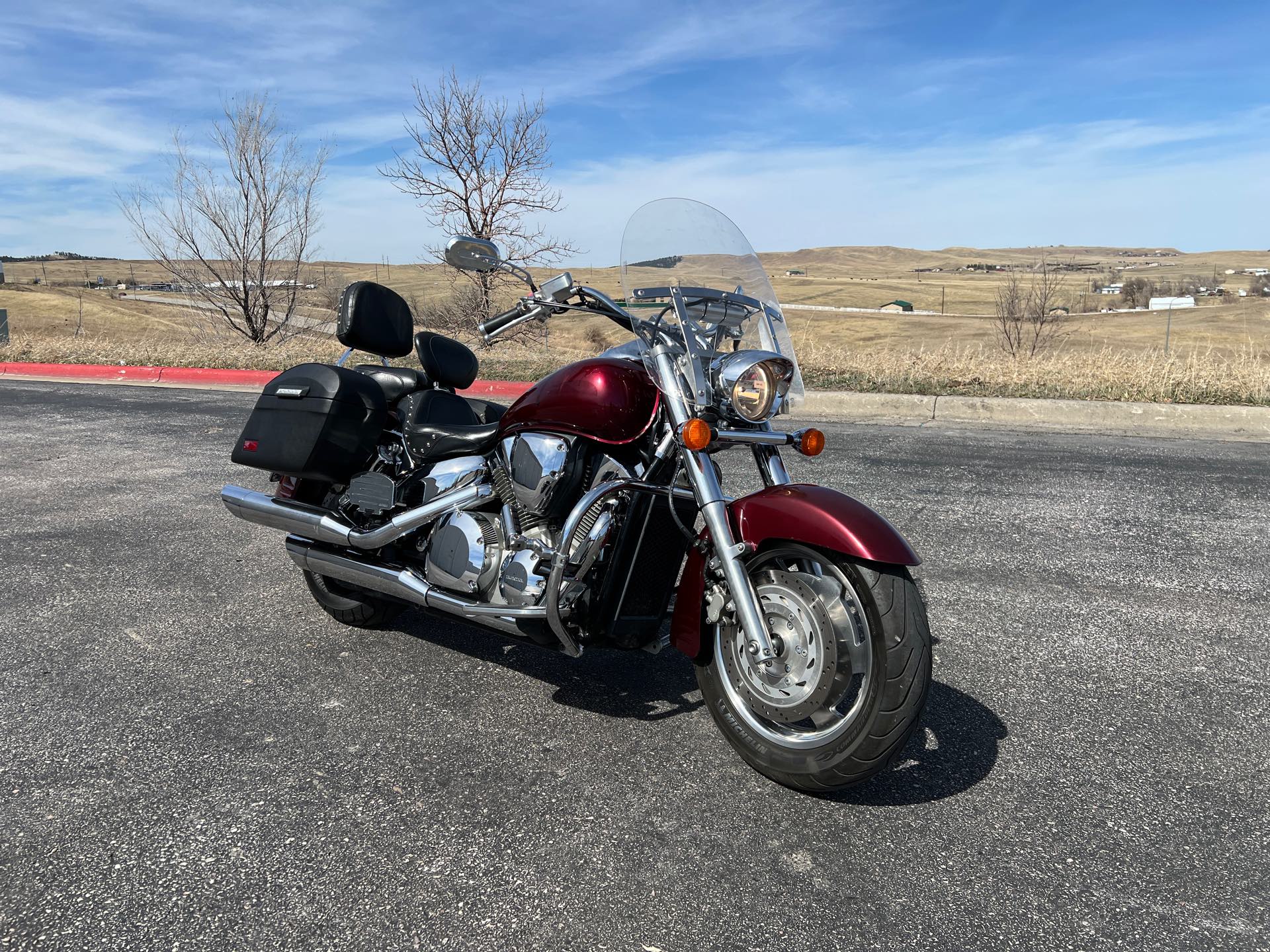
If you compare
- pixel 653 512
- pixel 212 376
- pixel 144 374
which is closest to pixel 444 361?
pixel 653 512

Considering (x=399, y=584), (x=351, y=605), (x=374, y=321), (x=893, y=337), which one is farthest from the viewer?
(x=893, y=337)

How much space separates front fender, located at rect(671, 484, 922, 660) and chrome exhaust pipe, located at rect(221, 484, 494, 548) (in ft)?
2.98

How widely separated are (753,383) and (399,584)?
1.60m

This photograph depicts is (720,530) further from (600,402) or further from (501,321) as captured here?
(501,321)

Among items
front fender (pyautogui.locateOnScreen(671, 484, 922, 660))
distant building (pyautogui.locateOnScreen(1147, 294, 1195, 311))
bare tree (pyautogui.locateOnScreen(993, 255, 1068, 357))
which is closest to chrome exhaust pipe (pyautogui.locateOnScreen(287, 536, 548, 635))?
front fender (pyautogui.locateOnScreen(671, 484, 922, 660))

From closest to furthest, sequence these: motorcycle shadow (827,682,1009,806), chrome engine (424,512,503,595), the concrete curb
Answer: motorcycle shadow (827,682,1009,806)
chrome engine (424,512,503,595)
the concrete curb

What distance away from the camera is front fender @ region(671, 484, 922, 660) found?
109 inches

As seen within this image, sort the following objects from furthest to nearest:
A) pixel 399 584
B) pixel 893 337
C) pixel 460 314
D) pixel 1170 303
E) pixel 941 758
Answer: pixel 1170 303, pixel 893 337, pixel 460 314, pixel 399 584, pixel 941 758

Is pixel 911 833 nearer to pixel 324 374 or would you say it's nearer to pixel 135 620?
pixel 324 374

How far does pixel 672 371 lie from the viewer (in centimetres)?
315

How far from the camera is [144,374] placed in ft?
45.2

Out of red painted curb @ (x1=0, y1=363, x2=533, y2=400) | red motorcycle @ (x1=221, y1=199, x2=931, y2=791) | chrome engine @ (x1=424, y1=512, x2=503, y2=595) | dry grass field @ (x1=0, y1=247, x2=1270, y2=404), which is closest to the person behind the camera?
red motorcycle @ (x1=221, y1=199, x2=931, y2=791)

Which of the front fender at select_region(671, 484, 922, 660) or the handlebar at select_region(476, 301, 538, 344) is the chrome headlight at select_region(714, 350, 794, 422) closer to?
the front fender at select_region(671, 484, 922, 660)

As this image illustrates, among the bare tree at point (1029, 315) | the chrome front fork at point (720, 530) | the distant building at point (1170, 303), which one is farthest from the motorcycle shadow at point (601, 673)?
the distant building at point (1170, 303)
